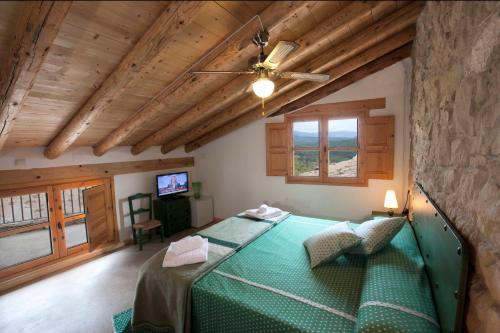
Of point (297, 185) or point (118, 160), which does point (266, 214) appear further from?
point (118, 160)

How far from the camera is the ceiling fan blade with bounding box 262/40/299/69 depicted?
1.61 meters

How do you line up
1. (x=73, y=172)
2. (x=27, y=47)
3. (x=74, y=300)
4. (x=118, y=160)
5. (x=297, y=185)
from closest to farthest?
1. (x=27, y=47)
2. (x=74, y=300)
3. (x=73, y=172)
4. (x=118, y=160)
5. (x=297, y=185)

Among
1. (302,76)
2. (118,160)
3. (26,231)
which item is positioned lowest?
(26,231)

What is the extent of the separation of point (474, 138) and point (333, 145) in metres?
3.09

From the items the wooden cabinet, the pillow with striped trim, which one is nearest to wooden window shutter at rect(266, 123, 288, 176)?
the wooden cabinet

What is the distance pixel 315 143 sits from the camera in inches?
166

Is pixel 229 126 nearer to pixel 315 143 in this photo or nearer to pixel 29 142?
pixel 315 143

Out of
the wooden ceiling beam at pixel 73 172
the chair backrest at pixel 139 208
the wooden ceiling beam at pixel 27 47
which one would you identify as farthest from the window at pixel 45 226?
the wooden ceiling beam at pixel 27 47

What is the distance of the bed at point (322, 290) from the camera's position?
1.21 meters

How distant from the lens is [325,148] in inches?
161

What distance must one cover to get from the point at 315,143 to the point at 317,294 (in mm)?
2958

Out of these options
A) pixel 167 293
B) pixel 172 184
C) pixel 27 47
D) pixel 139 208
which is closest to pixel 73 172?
pixel 139 208

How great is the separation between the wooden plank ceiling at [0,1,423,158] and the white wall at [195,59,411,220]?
1.30 ft

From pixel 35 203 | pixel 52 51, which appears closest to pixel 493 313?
pixel 52 51
